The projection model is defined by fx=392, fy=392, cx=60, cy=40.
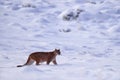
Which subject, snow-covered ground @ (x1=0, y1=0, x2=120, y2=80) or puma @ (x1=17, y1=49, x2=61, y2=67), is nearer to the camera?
snow-covered ground @ (x1=0, y1=0, x2=120, y2=80)

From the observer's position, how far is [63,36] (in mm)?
21781

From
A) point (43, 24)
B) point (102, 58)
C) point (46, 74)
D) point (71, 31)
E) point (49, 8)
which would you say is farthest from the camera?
point (49, 8)

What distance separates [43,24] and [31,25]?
0.74m

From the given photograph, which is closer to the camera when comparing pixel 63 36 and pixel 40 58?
pixel 40 58

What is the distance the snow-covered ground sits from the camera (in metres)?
11.4

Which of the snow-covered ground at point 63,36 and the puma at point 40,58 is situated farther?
the puma at point 40,58

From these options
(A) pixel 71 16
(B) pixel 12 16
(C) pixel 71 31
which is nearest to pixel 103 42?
(C) pixel 71 31

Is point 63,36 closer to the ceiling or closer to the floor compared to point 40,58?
closer to the floor

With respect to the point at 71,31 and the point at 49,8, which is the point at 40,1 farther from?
the point at 71,31

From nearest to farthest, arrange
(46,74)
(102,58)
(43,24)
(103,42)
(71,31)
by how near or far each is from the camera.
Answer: (46,74)
(102,58)
(103,42)
(71,31)
(43,24)

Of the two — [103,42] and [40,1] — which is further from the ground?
[40,1]

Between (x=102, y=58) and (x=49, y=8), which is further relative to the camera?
(x=49, y=8)

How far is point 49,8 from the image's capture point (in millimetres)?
27328

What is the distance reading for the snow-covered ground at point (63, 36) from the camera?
37.6ft
